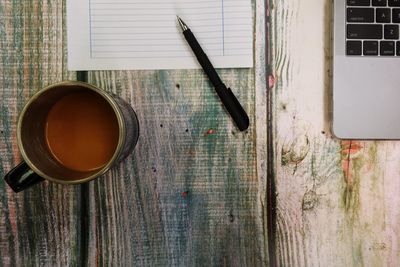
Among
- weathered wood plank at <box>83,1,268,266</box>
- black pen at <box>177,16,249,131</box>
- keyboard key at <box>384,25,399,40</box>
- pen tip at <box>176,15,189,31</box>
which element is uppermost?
pen tip at <box>176,15,189,31</box>

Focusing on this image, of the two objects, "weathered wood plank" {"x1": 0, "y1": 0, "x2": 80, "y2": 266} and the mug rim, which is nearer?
the mug rim

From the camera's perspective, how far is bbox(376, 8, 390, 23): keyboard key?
0.52 metres

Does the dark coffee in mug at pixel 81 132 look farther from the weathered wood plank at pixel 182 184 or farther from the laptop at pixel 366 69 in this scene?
the laptop at pixel 366 69

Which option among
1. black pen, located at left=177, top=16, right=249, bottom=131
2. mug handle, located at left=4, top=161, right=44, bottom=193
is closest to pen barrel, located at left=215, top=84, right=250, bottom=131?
black pen, located at left=177, top=16, right=249, bottom=131

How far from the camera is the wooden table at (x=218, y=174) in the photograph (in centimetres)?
55

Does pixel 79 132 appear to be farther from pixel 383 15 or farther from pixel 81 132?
pixel 383 15

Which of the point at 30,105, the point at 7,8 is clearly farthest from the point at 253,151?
the point at 7,8

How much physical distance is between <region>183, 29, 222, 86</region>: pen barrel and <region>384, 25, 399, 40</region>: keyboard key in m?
0.24

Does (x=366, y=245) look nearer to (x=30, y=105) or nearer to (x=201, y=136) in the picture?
(x=201, y=136)

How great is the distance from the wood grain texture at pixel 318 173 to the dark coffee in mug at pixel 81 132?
0.23 metres

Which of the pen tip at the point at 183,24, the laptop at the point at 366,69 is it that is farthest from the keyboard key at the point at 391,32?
the pen tip at the point at 183,24

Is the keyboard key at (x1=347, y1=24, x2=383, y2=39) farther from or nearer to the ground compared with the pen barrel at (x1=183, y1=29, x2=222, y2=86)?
farther from the ground

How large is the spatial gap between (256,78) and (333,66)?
0.11 metres

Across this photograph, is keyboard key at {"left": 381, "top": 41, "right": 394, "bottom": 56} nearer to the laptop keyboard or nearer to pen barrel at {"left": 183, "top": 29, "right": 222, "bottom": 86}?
the laptop keyboard
